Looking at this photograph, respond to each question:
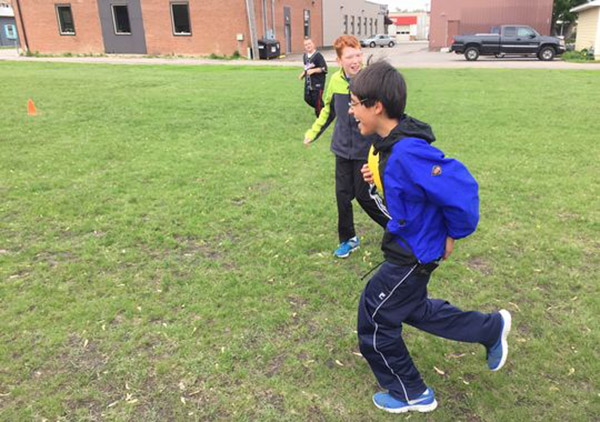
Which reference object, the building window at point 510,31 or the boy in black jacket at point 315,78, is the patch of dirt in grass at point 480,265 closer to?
the boy in black jacket at point 315,78

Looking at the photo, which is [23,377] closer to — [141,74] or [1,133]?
[1,133]

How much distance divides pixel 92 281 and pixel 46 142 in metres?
5.46

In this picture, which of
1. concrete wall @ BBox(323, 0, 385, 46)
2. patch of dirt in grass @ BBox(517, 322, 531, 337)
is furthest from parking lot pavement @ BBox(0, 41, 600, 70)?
concrete wall @ BBox(323, 0, 385, 46)

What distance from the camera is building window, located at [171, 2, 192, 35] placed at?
33.6 metres

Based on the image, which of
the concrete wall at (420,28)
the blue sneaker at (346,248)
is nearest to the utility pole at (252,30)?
the blue sneaker at (346,248)

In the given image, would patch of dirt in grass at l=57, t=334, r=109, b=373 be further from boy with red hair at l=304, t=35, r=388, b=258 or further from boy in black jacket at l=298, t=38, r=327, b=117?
boy in black jacket at l=298, t=38, r=327, b=117

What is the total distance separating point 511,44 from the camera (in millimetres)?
28453

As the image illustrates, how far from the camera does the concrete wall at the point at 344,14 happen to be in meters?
50.2

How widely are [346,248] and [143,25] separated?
112 ft

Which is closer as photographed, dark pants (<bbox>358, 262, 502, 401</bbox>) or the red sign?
dark pants (<bbox>358, 262, 502, 401</bbox>)

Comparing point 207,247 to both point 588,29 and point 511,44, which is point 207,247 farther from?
point 588,29

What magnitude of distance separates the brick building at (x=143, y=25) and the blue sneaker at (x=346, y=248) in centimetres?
3068

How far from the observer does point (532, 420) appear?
2.59 m

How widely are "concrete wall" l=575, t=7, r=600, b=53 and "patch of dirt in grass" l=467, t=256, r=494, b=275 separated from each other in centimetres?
2996
